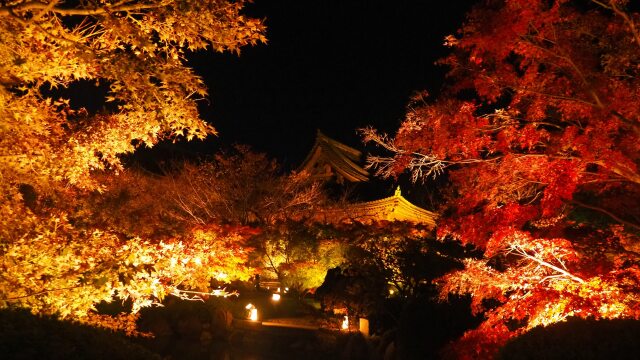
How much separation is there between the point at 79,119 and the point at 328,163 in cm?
2420

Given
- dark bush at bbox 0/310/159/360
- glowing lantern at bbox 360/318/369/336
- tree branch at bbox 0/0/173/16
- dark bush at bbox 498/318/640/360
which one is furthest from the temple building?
dark bush at bbox 0/310/159/360

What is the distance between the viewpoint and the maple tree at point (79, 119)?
5.06 metres

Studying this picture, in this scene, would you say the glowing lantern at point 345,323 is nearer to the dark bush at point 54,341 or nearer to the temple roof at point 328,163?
the dark bush at point 54,341

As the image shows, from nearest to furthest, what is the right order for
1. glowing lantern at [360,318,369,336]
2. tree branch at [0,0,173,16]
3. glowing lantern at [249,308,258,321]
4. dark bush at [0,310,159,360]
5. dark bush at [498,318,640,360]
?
1. dark bush at [0,310,159,360]
2. dark bush at [498,318,640,360]
3. tree branch at [0,0,173,16]
4. glowing lantern at [360,318,369,336]
5. glowing lantern at [249,308,258,321]

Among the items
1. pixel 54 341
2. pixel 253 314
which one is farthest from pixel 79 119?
pixel 253 314

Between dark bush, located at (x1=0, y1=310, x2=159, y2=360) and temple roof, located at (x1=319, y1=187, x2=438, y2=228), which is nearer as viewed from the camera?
dark bush, located at (x1=0, y1=310, x2=159, y2=360)

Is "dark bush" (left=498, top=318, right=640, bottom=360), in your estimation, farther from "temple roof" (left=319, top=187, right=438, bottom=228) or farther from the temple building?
the temple building

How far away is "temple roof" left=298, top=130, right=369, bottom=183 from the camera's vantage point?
29953 millimetres

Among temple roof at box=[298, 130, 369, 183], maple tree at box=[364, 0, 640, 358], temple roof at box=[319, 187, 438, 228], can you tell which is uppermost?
temple roof at box=[298, 130, 369, 183]

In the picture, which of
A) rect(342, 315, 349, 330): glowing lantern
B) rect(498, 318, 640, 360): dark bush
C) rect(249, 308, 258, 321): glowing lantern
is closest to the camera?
rect(498, 318, 640, 360): dark bush

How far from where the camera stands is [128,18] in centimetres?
522

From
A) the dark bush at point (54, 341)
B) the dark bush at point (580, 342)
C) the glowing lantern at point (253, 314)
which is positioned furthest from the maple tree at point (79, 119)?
the glowing lantern at point (253, 314)

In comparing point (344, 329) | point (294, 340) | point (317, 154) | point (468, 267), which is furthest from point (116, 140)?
point (317, 154)

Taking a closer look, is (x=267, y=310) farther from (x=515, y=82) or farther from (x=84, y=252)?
(x=515, y=82)
